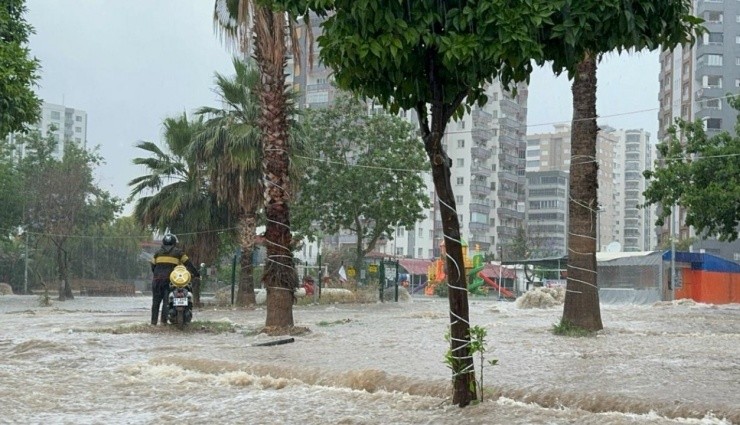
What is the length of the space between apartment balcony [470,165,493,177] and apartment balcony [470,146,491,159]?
1249mm

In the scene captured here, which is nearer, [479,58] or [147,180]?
[479,58]

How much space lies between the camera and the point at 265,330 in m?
16.2

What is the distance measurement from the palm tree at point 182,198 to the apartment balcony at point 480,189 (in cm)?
8534

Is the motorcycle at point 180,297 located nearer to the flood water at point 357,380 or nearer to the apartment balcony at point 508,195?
the flood water at point 357,380

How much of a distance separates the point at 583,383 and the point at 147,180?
26047mm

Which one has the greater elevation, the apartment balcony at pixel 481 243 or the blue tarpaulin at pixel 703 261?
the apartment balcony at pixel 481 243

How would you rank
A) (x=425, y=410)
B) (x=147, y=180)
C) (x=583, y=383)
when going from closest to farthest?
→ (x=425, y=410)
(x=583, y=383)
(x=147, y=180)

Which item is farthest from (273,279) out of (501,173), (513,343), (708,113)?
(501,173)

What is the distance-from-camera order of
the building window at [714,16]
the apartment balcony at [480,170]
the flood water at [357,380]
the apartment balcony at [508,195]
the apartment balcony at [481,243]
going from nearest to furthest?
the flood water at [357,380] < the building window at [714,16] < the apartment balcony at [480,170] < the apartment balcony at [481,243] < the apartment balcony at [508,195]

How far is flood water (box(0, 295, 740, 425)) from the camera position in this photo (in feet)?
25.7

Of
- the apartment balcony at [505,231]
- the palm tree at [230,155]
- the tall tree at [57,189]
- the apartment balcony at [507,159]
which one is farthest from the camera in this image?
the apartment balcony at [505,231]

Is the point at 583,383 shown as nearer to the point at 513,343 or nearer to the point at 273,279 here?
the point at 513,343

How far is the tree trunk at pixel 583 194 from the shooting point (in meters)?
15.5

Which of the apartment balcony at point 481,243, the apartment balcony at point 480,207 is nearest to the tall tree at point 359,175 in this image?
the apartment balcony at point 480,207
